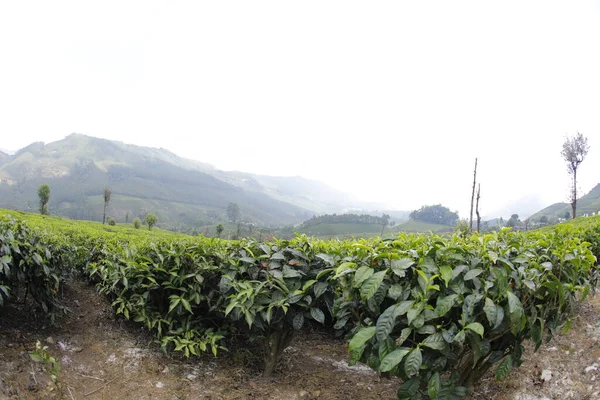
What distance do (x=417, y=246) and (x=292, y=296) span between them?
1.25 m

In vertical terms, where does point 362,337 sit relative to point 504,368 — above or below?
above

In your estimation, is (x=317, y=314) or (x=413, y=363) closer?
(x=413, y=363)

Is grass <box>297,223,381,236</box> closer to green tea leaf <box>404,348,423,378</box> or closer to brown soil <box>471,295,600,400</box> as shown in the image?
brown soil <box>471,295,600,400</box>

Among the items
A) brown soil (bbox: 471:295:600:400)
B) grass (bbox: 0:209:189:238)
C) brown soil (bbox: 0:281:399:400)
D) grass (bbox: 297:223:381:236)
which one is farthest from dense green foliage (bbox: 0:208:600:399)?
grass (bbox: 297:223:381:236)

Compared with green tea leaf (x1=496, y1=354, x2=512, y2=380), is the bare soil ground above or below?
below

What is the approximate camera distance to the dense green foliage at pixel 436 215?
5886 inches

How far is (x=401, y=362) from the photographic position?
2.71 metres

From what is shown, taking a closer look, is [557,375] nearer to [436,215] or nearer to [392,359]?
[392,359]

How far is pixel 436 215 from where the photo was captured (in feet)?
496

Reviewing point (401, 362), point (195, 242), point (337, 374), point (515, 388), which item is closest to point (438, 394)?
point (401, 362)

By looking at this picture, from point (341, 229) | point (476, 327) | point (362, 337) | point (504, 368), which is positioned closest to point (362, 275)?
point (362, 337)

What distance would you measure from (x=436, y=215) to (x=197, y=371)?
519 ft

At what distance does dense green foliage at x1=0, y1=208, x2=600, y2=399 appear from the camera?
8.53 ft

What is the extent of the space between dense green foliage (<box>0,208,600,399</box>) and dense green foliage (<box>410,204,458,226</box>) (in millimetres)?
154804
